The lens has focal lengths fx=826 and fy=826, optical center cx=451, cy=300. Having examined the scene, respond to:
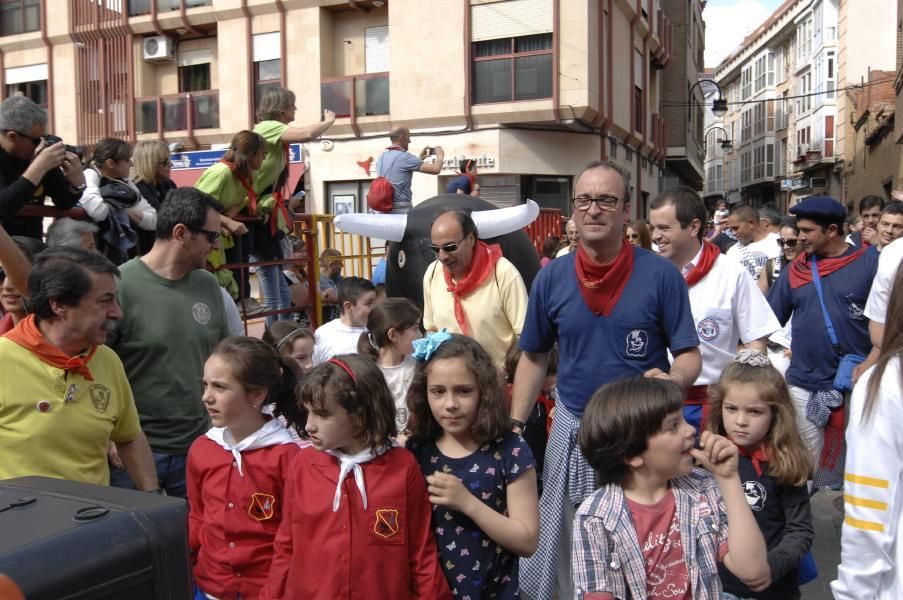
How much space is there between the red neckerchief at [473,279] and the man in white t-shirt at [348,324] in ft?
3.39

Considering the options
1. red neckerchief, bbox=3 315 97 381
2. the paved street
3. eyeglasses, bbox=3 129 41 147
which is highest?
eyeglasses, bbox=3 129 41 147

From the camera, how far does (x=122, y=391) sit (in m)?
3.29

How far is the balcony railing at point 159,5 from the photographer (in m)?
21.6

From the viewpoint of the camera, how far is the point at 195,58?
885 inches

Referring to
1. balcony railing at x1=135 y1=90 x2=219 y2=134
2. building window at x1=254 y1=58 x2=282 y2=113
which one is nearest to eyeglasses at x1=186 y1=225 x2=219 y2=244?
building window at x1=254 y1=58 x2=282 y2=113

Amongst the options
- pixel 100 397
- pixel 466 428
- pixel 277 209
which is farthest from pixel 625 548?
pixel 277 209

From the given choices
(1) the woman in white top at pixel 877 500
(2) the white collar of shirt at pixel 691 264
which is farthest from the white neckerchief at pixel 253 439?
(2) the white collar of shirt at pixel 691 264

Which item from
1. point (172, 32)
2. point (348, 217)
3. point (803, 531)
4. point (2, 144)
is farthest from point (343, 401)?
point (172, 32)

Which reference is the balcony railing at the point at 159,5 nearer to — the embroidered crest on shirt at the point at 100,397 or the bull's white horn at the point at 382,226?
the bull's white horn at the point at 382,226

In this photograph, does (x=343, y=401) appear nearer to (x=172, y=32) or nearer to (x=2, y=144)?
(x=2, y=144)

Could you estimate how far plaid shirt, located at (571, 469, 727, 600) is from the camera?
8.64ft

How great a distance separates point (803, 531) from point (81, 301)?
2.77 meters

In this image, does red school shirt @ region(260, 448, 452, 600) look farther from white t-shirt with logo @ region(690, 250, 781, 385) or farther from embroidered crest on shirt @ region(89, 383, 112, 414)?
white t-shirt with logo @ region(690, 250, 781, 385)

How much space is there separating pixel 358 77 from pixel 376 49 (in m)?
0.89
